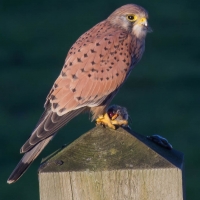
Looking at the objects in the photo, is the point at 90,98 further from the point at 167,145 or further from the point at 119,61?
the point at 167,145

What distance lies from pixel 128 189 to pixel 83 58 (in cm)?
196

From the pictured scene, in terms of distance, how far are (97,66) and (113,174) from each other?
2.09 m

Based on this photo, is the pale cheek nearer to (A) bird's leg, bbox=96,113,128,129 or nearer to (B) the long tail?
(A) bird's leg, bbox=96,113,128,129

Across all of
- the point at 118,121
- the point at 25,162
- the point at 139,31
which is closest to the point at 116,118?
the point at 118,121

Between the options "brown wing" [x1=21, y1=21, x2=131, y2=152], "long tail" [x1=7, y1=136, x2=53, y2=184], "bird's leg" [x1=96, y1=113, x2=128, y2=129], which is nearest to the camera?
"long tail" [x1=7, y1=136, x2=53, y2=184]

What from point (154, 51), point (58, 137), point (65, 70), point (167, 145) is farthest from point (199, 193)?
point (167, 145)

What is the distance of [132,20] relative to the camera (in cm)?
519

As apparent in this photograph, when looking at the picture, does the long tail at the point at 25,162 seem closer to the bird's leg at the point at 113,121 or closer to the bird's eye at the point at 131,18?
the bird's leg at the point at 113,121

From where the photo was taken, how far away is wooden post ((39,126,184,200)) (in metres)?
2.82

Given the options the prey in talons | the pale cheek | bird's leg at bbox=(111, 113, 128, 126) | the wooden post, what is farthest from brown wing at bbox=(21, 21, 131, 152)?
the wooden post

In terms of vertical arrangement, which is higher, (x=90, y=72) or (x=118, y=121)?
(x=118, y=121)

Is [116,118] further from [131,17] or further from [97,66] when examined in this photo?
[131,17]

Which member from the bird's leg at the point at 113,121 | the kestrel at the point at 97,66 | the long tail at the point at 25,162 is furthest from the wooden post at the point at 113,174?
the kestrel at the point at 97,66

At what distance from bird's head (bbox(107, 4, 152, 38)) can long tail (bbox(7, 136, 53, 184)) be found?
1.48m
